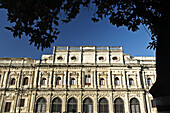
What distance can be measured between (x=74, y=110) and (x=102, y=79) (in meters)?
6.73

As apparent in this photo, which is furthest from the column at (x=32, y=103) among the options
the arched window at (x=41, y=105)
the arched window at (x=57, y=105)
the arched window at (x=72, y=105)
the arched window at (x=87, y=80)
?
the arched window at (x=87, y=80)

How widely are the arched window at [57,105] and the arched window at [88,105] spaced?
3.75m

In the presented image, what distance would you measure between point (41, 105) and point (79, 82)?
270 inches

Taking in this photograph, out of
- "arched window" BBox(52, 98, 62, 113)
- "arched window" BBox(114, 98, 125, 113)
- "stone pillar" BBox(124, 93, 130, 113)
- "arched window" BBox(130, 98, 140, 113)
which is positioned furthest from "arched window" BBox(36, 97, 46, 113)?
"arched window" BBox(130, 98, 140, 113)

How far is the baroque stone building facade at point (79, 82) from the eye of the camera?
24656mm

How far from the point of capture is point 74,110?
79.7 feet

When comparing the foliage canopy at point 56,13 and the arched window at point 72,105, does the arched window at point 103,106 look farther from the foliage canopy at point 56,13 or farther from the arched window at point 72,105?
the foliage canopy at point 56,13

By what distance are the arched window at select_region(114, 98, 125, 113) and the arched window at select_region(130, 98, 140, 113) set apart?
4.69ft

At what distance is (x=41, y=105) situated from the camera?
81.1 ft

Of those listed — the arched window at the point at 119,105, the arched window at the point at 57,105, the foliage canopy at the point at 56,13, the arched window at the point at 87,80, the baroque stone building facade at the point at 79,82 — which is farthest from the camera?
the arched window at the point at 87,80

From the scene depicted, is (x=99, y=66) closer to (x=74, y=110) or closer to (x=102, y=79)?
(x=102, y=79)

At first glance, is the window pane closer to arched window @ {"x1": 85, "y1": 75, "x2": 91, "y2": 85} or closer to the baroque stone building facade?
the baroque stone building facade

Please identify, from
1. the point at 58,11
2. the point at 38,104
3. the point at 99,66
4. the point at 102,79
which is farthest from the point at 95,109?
the point at 58,11

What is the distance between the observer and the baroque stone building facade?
24656 mm
